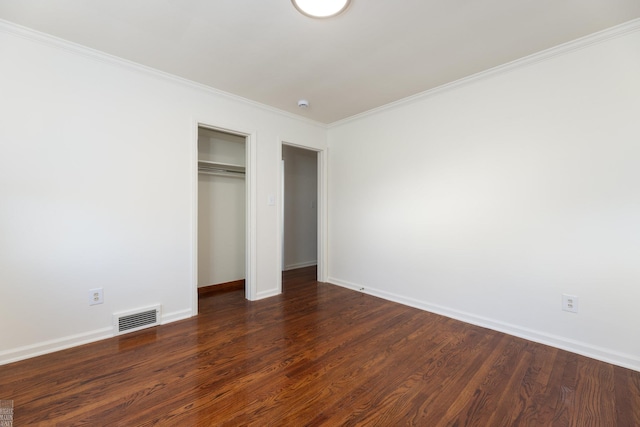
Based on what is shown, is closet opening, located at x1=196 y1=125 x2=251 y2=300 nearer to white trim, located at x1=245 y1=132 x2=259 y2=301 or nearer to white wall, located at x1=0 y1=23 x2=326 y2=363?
white trim, located at x1=245 y1=132 x2=259 y2=301

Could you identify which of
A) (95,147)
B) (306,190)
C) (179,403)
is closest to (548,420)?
(179,403)

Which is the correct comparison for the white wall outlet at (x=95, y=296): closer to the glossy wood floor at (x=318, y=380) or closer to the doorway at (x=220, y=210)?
the glossy wood floor at (x=318, y=380)

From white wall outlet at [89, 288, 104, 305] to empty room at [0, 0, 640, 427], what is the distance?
0.02m

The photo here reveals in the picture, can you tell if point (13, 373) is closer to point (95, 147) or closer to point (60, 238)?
point (60, 238)

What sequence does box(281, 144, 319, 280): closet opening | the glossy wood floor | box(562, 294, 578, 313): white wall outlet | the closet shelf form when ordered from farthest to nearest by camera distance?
box(281, 144, 319, 280): closet opening
the closet shelf
box(562, 294, 578, 313): white wall outlet
the glossy wood floor

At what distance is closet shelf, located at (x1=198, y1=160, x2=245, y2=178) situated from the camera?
12.0ft

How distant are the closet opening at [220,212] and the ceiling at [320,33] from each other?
112 centimetres

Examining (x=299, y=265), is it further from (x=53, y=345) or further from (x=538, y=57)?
(x=538, y=57)

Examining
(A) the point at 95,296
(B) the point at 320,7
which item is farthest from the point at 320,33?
(A) the point at 95,296

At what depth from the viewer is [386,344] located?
7.56 ft

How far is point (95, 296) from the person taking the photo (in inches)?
91.5

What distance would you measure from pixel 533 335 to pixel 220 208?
12.3ft

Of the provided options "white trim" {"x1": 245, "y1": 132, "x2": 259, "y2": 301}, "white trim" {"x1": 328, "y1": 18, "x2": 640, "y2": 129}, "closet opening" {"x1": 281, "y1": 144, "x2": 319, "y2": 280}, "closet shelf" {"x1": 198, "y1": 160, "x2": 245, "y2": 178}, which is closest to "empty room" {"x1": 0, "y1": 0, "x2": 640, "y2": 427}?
"white trim" {"x1": 328, "y1": 18, "x2": 640, "y2": 129}

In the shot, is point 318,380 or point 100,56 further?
point 100,56
